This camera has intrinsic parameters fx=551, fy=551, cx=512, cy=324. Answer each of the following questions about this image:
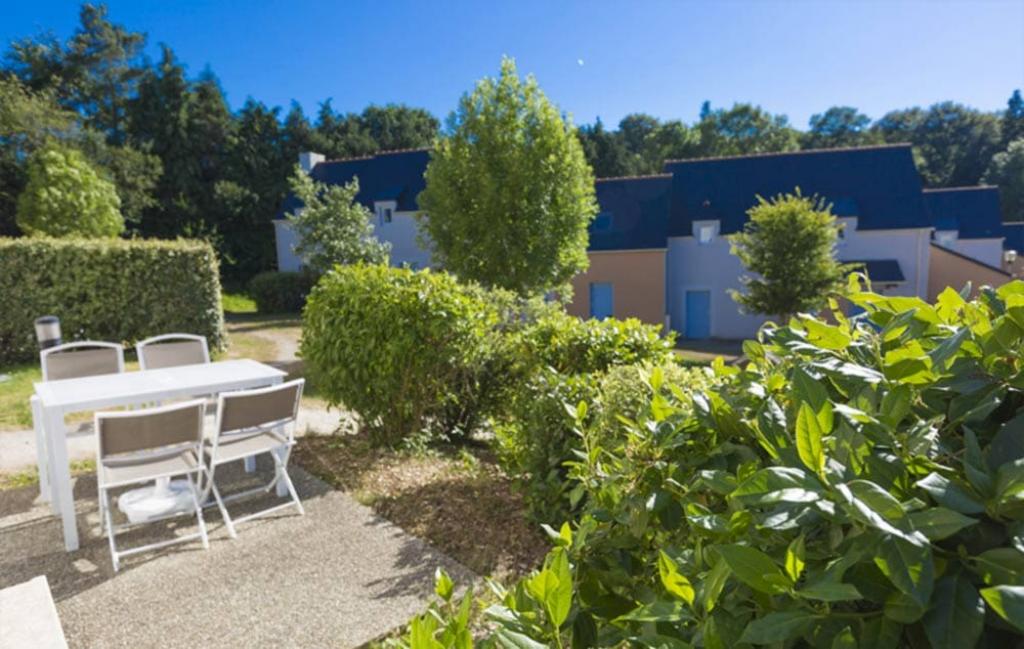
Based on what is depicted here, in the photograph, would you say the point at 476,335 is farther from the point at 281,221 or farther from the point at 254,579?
the point at 281,221

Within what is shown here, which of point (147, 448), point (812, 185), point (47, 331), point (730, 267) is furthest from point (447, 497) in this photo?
point (812, 185)

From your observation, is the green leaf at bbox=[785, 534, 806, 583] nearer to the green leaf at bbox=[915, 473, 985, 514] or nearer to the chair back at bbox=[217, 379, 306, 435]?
the green leaf at bbox=[915, 473, 985, 514]

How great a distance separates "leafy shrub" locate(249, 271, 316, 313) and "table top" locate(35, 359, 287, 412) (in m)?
21.3

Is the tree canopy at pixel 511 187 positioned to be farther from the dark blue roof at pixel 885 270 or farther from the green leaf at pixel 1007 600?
the dark blue roof at pixel 885 270

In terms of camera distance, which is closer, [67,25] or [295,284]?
[295,284]

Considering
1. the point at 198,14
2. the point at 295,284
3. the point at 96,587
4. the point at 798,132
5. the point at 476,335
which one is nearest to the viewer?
the point at 96,587

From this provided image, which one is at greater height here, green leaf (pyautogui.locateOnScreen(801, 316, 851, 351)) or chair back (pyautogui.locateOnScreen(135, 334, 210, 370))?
green leaf (pyautogui.locateOnScreen(801, 316, 851, 351))

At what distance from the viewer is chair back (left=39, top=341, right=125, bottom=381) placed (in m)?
5.72

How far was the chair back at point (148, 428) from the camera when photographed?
3697 millimetres

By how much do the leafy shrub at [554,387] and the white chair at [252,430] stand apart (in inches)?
69.8

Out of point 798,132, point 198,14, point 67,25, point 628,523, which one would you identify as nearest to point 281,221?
point 198,14

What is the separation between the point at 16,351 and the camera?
466 inches

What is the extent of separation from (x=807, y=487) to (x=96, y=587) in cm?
440

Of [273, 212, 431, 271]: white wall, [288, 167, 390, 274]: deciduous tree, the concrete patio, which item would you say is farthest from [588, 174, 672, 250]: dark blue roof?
the concrete patio
